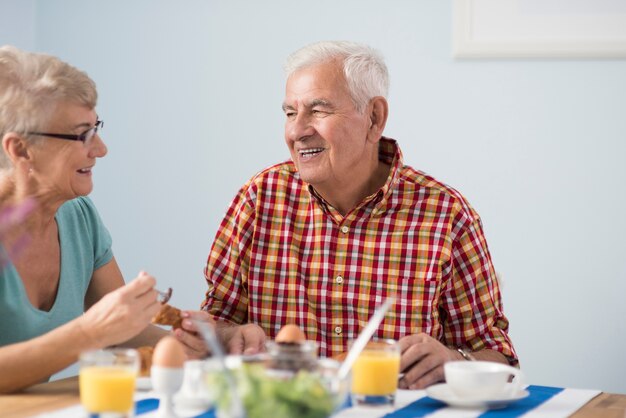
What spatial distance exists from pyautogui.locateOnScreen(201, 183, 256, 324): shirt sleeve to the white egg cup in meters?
0.82

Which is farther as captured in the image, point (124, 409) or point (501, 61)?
point (501, 61)

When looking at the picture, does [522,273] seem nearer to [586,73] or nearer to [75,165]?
[586,73]

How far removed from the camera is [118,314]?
1700mm

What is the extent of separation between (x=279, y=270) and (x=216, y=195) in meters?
1.15

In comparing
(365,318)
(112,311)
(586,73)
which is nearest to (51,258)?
(112,311)

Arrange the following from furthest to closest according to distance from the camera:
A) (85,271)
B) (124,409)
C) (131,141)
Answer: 1. (131,141)
2. (85,271)
3. (124,409)

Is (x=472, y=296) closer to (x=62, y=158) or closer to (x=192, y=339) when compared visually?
(x=192, y=339)

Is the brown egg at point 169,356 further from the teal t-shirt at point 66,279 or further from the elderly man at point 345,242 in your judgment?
the elderly man at point 345,242

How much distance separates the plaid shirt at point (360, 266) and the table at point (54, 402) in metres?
0.48

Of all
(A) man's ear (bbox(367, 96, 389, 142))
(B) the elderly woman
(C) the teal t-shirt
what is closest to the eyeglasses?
(B) the elderly woman

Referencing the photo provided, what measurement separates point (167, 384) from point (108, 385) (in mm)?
131

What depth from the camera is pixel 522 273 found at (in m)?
3.10

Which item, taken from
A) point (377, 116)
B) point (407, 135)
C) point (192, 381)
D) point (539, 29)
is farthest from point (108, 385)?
point (539, 29)

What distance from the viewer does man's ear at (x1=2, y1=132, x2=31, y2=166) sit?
1.99 meters
